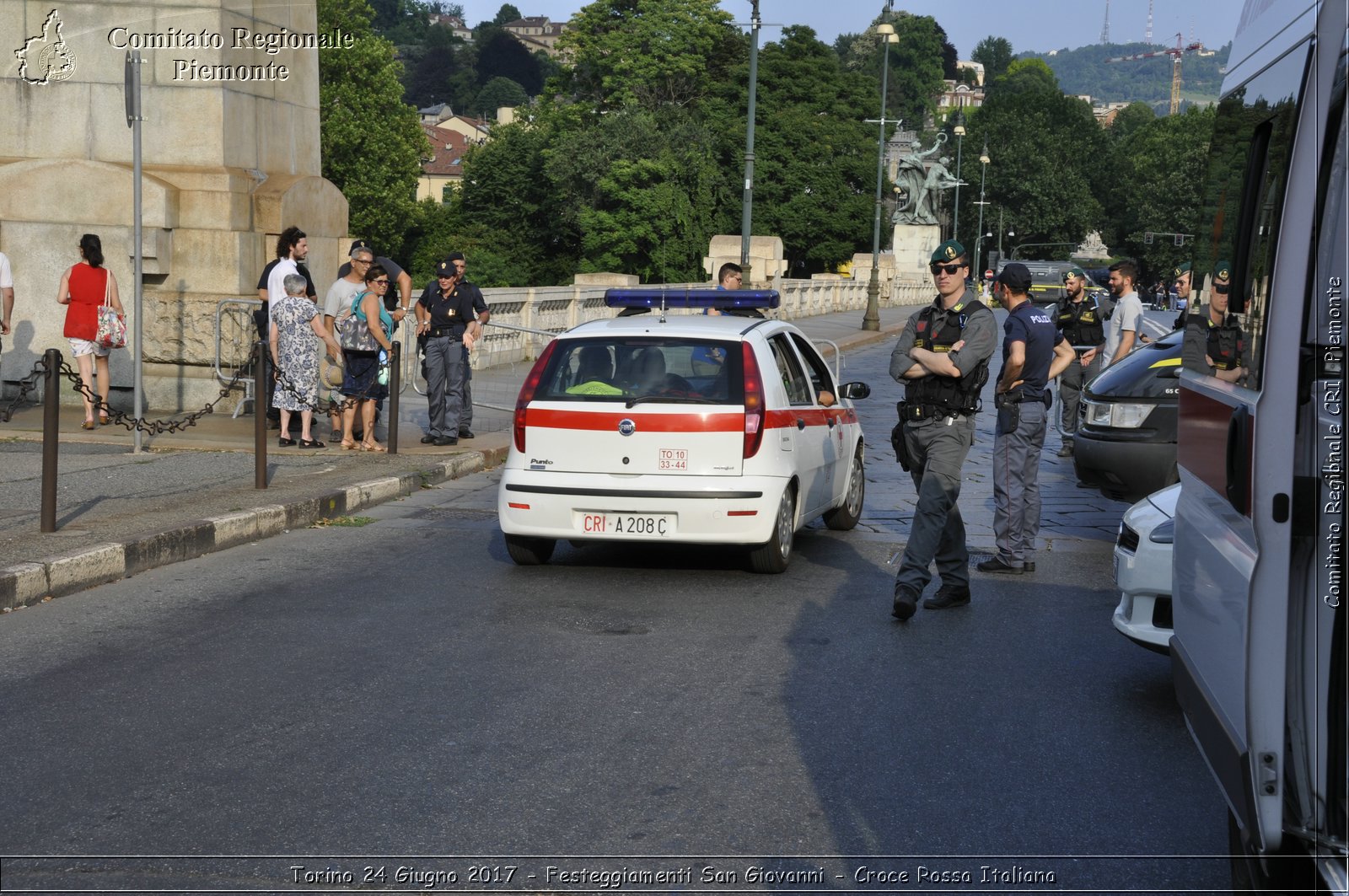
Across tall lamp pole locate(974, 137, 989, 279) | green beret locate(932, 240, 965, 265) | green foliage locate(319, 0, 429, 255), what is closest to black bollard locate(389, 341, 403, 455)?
green beret locate(932, 240, 965, 265)

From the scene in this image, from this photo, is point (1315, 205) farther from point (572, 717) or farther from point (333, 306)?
point (333, 306)

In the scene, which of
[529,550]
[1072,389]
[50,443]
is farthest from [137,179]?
[1072,389]

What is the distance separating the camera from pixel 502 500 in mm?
9273

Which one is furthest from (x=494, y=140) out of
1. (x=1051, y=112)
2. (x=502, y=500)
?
(x=502, y=500)

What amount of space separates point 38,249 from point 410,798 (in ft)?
40.7

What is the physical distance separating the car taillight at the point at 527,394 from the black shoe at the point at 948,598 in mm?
2585

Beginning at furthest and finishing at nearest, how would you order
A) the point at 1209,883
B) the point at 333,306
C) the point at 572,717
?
the point at 333,306
the point at 572,717
the point at 1209,883

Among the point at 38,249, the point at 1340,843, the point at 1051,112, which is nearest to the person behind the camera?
the point at 1340,843

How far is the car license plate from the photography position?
9008mm

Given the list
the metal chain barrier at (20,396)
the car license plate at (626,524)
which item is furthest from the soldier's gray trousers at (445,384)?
the car license plate at (626,524)

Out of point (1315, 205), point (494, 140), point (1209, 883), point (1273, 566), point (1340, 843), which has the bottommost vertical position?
point (1209, 883)

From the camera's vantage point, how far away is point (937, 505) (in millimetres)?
8227

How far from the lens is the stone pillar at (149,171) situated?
1563 cm

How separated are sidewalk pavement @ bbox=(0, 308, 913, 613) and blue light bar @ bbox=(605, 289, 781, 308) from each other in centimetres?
238
